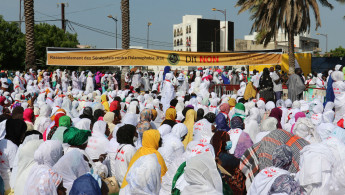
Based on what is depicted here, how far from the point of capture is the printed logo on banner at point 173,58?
19.0 metres

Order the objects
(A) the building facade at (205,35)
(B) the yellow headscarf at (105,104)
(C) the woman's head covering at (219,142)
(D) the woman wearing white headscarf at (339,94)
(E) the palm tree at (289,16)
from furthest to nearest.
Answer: (A) the building facade at (205,35)
(E) the palm tree at (289,16)
(B) the yellow headscarf at (105,104)
(D) the woman wearing white headscarf at (339,94)
(C) the woman's head covering at (219,142)

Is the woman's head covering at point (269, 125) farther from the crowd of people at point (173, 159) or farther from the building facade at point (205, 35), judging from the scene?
the building facade at point (205, 35)

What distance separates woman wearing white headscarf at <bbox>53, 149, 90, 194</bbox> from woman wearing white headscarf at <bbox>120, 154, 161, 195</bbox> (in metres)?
0.79

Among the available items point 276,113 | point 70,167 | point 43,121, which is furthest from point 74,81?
point 70,167

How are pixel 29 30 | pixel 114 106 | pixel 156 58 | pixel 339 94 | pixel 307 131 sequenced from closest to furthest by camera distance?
pixel 307 131 → pixel 114 106 → pixel 339 94 → pixel 156 58 → pixel 29 30

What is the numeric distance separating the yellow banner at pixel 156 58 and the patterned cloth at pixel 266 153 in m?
13.4

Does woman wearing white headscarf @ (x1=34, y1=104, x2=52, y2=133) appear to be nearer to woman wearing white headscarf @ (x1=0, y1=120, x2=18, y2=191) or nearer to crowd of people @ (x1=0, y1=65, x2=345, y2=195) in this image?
crowd of people @ (x1=0, y1=65, x2=345, y2=195)

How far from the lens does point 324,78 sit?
16828 millimetres

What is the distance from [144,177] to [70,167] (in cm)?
98

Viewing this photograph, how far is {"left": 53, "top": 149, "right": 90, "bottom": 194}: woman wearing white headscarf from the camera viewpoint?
466cm

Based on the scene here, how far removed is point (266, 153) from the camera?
533cm

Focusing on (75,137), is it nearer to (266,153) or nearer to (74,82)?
(266,153)

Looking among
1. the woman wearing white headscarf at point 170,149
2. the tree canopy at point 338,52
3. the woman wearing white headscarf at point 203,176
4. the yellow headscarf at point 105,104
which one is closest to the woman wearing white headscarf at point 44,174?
the woman wearing white headscarf at point 203,176

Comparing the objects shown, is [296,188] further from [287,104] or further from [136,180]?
[287,104]
